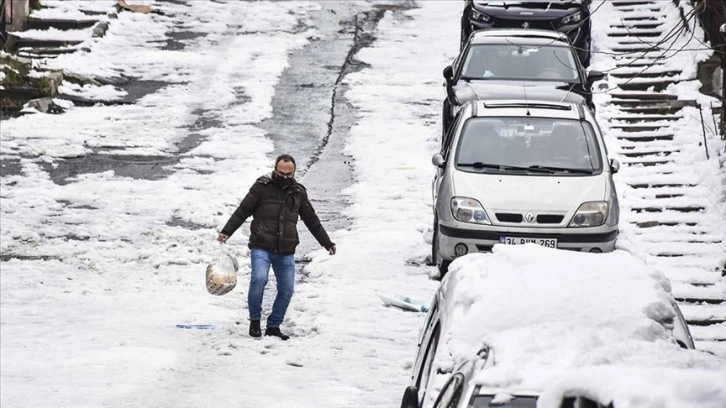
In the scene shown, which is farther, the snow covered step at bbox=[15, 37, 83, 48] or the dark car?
the snow covered step at bbox=[15, 37, 83, 48]

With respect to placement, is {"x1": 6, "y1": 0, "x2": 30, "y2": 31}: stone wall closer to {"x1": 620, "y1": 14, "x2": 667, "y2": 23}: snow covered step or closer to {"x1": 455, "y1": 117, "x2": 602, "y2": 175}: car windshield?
{"x1": 620, "y1": 14, "x2": 667, "y2": 23}: snow covered step

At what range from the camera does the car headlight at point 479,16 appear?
70.9ft

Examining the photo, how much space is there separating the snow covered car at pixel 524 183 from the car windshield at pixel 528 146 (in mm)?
11

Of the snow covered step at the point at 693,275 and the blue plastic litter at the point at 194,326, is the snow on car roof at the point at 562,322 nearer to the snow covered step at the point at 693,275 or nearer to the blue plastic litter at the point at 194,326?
the blue plastic litter at the point at 194,326

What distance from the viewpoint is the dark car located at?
21.2m

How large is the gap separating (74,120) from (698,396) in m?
17.5

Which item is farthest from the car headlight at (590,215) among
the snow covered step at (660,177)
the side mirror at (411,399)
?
the side mirror at (411,399)

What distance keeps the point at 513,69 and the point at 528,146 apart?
4.32m

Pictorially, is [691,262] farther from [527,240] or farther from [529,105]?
[527,240]

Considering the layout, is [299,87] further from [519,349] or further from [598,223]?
[519,349]

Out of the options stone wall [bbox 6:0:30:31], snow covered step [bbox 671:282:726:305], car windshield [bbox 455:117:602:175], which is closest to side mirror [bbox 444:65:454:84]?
car windshield [bbox 455:117:602:175]

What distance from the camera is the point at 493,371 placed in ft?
16.6

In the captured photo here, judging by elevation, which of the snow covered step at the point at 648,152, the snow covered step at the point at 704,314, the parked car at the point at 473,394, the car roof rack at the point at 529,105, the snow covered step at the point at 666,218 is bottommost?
the snow covered step at the point at 704,314

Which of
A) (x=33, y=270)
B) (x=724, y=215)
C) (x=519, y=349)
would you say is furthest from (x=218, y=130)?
(x=519, y=349)
